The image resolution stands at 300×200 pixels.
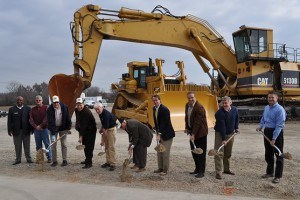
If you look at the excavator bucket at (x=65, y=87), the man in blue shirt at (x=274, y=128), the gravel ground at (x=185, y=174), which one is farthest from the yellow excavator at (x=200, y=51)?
the man in blue shirt at (x=274, y=128)

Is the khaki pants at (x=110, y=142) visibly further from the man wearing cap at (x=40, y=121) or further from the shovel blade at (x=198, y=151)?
the shovel blade at (x=198, y=151)

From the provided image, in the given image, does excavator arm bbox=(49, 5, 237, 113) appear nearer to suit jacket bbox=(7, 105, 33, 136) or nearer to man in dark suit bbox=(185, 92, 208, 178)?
suit jacket bbox=(7, 105, 33, 136)

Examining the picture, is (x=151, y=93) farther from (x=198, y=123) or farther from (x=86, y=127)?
(x=198, y=123)

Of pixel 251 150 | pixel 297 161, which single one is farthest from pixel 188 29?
pixel 297 161

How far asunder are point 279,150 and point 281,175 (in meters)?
0.49

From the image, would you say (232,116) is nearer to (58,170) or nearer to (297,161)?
(297,161)

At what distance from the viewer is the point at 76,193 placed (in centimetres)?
631

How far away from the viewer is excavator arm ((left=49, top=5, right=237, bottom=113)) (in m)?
15.9

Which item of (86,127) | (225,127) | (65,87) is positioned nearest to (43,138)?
(86,127)

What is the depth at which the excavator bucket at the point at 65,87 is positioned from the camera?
1573cm

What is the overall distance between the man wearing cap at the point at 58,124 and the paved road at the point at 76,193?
202 centimetres

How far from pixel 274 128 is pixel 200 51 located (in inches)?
466

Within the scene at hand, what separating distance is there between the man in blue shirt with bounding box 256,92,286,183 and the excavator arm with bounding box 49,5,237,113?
9.77 meters

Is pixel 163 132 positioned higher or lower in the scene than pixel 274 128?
lower
